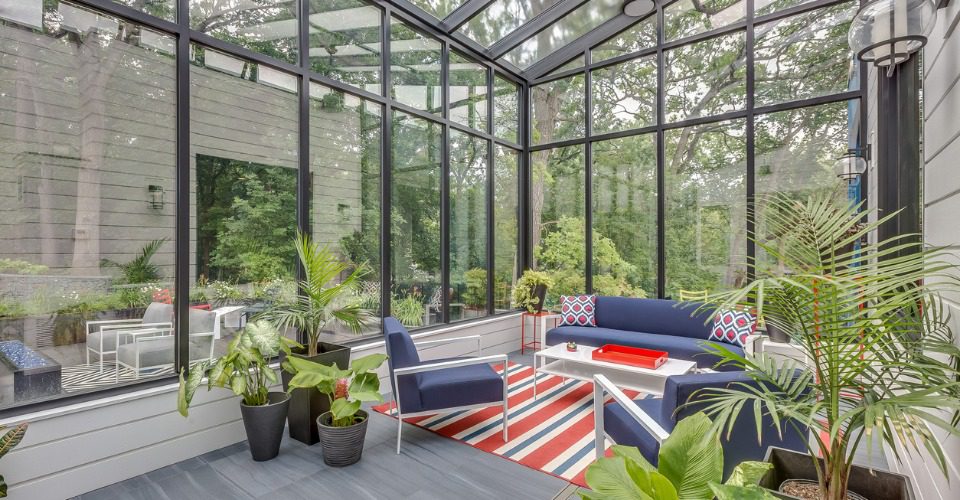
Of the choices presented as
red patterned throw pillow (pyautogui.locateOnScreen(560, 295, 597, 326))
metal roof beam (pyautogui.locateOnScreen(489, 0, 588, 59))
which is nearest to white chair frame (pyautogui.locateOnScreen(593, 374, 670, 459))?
red patterned throw pillow (pyautogui.locateOnScreen(560, 295, 597, 326))

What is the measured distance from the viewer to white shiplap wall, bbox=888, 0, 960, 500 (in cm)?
139

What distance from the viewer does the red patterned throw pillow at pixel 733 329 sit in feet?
14.4

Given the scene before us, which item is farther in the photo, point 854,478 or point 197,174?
point 197,174

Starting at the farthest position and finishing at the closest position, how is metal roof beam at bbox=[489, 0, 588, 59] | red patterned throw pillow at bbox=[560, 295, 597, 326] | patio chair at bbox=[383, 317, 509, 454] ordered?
red patterned throw pillow at bbox=[560, 295, 597, 326] < metal roof beam at bbox=[489, 0, 588, 59] < patio chair at bbox=[383, 317, 509, 454]

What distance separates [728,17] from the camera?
490cm

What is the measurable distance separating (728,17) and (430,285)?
4255mm

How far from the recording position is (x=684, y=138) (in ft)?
16.9

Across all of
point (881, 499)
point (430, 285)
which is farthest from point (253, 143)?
point (881, 499)

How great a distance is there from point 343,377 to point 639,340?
298 centimetres

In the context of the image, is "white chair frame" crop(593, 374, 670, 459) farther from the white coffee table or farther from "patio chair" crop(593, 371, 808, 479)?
the white coffee table

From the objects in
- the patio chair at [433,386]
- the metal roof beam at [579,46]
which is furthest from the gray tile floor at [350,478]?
the metal roof beam at [579,46]

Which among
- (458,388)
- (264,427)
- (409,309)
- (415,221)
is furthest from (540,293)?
(264,427)

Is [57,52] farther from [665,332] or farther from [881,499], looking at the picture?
[665,332]

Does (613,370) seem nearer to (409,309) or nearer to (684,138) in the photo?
(409,309)
